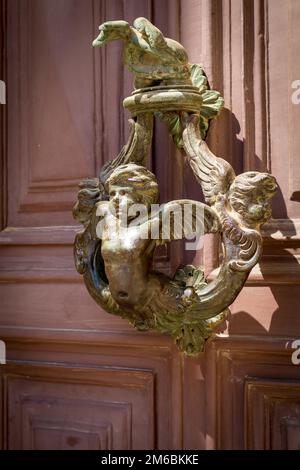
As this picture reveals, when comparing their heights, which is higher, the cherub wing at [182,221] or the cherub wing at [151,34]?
the cherub wing at [151,34]

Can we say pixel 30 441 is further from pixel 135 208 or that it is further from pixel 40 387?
pixel 135 208

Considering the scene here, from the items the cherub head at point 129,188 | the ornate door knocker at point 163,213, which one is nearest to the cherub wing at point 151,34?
the ornate door knocker at point 163,213

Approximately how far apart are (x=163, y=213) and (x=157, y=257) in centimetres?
13

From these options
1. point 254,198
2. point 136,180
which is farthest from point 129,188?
point 254,198

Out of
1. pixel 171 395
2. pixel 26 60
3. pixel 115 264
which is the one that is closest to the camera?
pixel 115 264

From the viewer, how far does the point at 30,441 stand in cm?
79

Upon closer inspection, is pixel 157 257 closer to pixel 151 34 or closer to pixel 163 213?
pixel 163 213

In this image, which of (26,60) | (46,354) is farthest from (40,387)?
(26,60)

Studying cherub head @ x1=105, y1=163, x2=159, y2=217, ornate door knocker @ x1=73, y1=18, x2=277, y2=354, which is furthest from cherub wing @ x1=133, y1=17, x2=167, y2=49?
cherub head @ x1=105, y1=163, x2=159, y2=217

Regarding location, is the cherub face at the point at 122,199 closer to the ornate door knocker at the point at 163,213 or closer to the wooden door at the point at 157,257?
the ornate door knocker at the point at 163,213

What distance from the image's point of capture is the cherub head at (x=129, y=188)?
61cm

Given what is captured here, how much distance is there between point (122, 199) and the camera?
0.61 m

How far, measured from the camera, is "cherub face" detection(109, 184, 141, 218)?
61cm

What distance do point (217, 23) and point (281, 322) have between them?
0.34 metres
